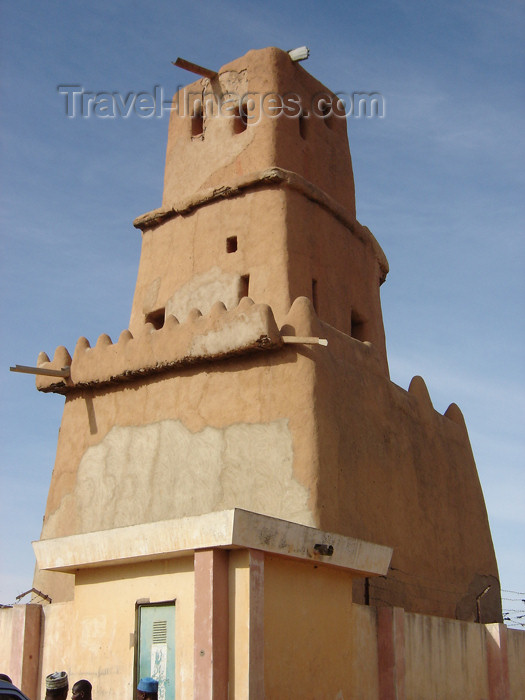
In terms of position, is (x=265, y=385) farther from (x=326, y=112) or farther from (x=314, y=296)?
(x=326, y=112)

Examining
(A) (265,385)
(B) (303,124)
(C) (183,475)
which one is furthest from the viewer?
(B) (303,124)

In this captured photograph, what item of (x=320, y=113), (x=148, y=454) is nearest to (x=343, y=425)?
(x=148, y=454)

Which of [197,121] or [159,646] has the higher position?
[197,121]

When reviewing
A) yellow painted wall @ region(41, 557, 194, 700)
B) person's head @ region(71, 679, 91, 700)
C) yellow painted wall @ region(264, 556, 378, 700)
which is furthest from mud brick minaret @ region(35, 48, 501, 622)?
person's head @ region(71, 679, 91, 700)

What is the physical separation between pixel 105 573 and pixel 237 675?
2013 millimetres

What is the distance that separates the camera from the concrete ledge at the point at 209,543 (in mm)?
7387

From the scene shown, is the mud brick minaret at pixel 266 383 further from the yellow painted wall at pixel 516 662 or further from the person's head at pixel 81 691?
the person's head at pixel 81 691

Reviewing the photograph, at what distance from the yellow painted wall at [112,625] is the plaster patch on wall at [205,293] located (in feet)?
15.2

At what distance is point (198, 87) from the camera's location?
14195 mm

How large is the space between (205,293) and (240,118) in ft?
9.40

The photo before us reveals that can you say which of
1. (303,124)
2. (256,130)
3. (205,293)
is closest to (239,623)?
(205,293)

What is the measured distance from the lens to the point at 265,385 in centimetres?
1067

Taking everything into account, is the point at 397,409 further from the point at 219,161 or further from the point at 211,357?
the point at 219,161

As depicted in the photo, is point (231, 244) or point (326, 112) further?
point (326, 112)
